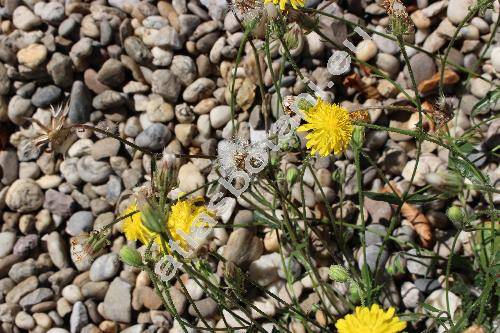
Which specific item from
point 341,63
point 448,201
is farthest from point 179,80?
point 448,201

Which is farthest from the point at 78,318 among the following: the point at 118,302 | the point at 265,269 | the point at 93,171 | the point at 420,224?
the point at 420,224

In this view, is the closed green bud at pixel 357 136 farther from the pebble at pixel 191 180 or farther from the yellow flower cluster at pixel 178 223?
the pebble at pixel 191 180

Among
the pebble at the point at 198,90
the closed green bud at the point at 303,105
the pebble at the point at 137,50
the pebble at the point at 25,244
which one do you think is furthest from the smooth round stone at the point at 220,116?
the pebble at the point at 25,244

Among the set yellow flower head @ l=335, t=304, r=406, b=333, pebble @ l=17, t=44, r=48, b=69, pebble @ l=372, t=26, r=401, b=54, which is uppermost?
pebble @ l=372, t=26, r=401, b=54

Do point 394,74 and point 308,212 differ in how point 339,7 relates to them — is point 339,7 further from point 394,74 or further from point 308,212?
point 308,212

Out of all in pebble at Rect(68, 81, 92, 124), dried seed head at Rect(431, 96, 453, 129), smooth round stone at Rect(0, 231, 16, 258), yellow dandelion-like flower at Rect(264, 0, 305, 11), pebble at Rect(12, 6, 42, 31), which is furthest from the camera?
pebble at Rect(12, 6, 42, 31)

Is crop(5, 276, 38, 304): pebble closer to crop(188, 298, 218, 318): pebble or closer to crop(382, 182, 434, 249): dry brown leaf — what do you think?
crop(188, 298, 218, 318): pebble

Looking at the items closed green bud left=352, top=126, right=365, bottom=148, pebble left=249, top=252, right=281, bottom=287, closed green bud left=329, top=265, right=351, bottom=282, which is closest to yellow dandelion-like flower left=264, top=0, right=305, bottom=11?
closed green bud left=352, top=126, right=365, bottom=148
